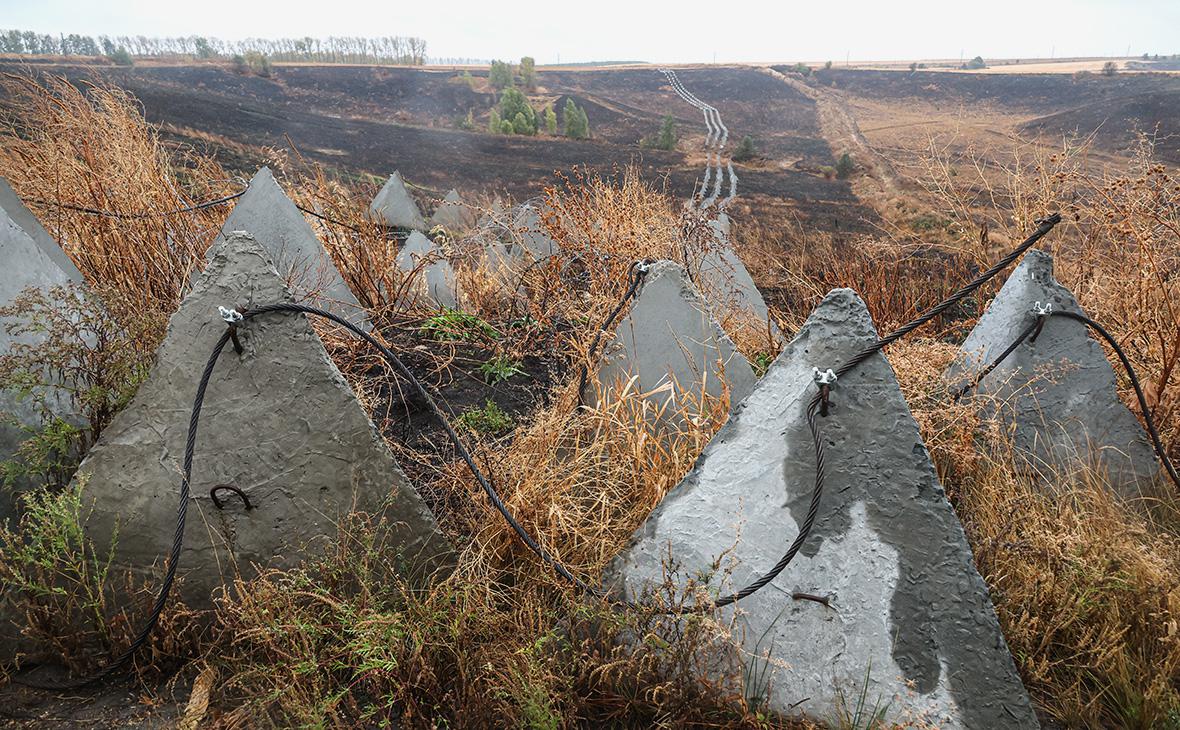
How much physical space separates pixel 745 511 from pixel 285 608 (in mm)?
1401

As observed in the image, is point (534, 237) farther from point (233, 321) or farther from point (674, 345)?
point (233, 321)

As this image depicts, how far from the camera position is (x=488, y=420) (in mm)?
3451

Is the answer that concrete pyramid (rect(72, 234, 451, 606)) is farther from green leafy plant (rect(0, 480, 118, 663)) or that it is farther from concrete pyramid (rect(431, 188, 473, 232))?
concrete pyramid (rect(431, 188, 473, 232))

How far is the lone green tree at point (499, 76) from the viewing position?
45688 mm

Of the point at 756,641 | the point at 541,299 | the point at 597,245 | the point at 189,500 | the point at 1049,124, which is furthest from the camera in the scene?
the point at 1049,124

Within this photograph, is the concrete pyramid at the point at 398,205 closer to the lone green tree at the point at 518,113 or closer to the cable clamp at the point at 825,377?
the cable clamp at the point at 825,377

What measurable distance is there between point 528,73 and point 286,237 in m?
48.4

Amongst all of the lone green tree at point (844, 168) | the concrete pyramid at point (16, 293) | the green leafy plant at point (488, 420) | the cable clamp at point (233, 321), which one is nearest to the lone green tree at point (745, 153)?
the lone green tree at point (844, 168)

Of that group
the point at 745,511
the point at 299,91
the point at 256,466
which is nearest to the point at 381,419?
the point at 256,466

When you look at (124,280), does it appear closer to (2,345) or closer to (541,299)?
(2,345)

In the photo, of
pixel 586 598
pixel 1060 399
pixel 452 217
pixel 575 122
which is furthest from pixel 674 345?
pixel 575 122

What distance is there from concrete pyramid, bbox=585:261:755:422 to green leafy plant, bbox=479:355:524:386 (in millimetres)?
944

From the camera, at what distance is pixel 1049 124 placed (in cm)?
2739

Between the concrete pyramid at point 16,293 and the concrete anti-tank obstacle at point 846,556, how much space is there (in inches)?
88.4
